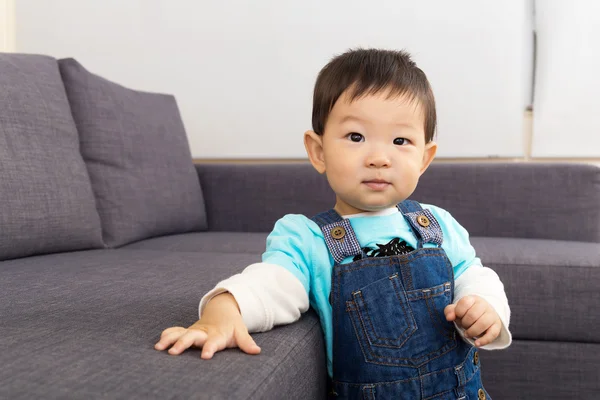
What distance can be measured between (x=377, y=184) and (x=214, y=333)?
361 mm

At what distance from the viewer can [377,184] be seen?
2.97 feet

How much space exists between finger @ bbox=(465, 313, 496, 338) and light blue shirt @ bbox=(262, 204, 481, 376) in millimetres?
140

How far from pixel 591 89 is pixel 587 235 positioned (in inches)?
30.2

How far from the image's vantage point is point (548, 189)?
1.95m

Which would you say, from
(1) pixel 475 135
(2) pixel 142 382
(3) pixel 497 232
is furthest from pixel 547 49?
(2) pixel 142 382

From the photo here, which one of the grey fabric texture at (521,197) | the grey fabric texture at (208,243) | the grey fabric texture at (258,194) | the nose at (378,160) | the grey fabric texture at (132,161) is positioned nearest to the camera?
the nose at (378,160)

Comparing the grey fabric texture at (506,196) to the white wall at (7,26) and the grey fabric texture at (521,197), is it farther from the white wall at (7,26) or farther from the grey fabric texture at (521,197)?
the white wall at (7,26)

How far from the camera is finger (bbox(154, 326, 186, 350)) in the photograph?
67cm

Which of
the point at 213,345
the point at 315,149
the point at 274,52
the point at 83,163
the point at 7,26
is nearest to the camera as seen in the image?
the point at 213,345

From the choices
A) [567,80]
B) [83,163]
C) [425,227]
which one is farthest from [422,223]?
[567,80]

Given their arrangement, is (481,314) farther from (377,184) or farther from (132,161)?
(132,161)

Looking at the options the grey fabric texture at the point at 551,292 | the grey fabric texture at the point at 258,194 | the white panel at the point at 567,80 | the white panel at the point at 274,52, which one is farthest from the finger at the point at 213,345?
the white panel at the point at 567,80

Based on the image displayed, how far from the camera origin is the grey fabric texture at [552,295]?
4.55 ft

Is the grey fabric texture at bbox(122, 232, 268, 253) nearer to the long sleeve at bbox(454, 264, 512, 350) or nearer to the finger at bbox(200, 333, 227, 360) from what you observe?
the long sleeve at bbox(454, 264, 512, 350)
